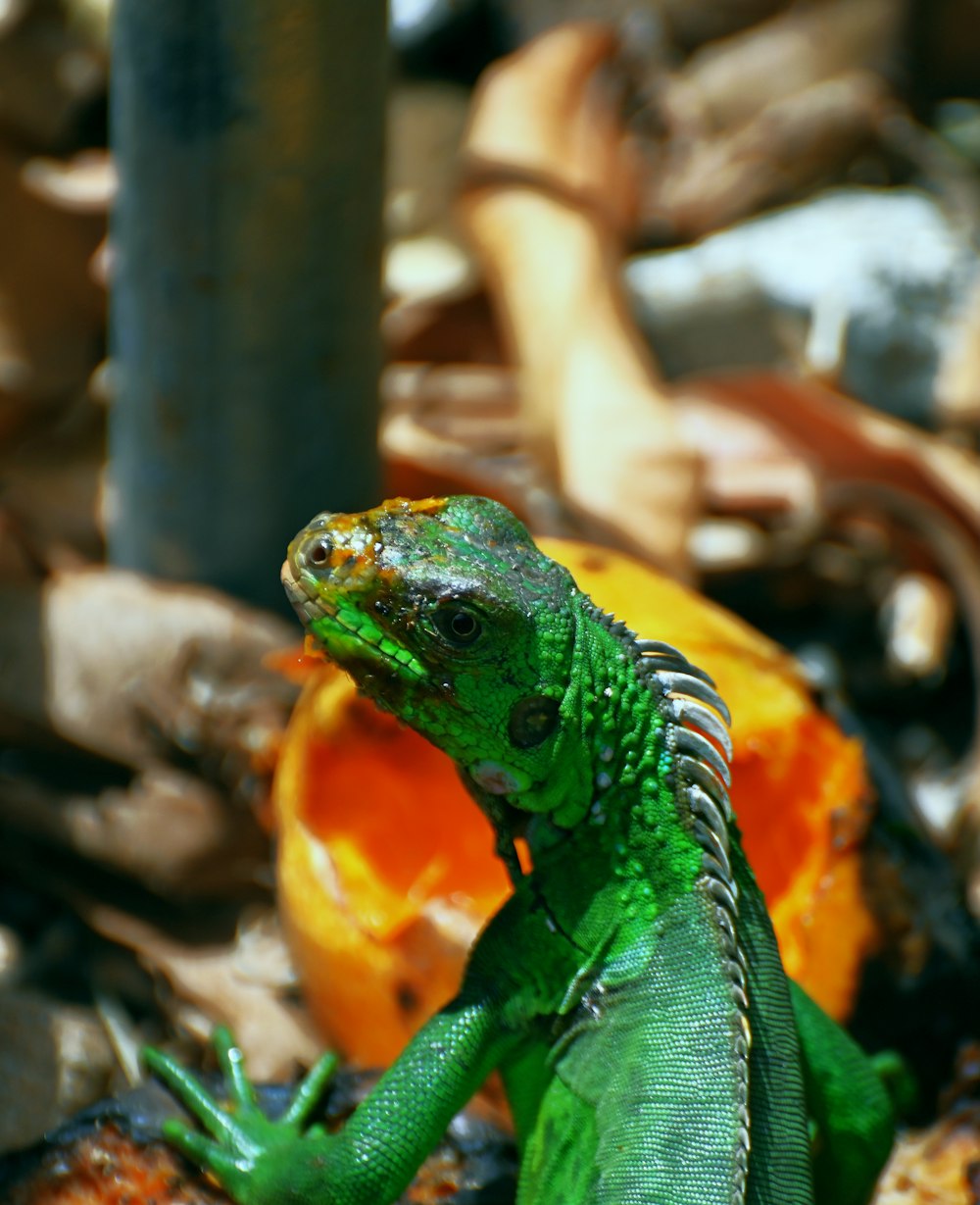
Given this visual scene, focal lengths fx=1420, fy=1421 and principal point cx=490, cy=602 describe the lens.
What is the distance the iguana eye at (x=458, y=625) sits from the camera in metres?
2.06

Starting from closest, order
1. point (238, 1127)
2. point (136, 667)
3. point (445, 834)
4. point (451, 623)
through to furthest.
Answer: point (451, 623), point (238, 1127), point (445, 834), point (136, 667)

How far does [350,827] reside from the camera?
2812 mm

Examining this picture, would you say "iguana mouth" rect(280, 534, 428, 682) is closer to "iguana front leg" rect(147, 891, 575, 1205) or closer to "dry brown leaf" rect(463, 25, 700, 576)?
"iguana front leg" rect(147, 891, 575, 1205)

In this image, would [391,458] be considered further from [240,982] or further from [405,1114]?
[405,1114]

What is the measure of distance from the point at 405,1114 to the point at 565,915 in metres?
0.38

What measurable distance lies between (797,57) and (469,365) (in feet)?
7.24

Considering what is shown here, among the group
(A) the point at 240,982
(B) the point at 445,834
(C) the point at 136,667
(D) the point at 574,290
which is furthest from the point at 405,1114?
(D) the point at 574,290

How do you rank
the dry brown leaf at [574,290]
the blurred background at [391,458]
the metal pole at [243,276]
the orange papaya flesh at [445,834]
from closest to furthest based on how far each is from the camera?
1. the orange papaya flesh at [445,834]
2. the blurred background at [391,458]
3. the metal pole at [243,276]
4. the dry brown leaf at [574,290]

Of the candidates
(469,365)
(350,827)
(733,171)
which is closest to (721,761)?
(350,827)

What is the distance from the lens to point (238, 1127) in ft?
7.64

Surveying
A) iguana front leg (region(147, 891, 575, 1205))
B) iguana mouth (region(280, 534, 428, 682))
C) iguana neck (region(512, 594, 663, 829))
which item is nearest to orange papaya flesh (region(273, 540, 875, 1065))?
iguana front leg (region(147, 891, 575, 1205))

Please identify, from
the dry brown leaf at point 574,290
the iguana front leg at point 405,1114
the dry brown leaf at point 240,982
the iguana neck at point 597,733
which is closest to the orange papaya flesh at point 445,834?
the dry brown leaf at point 240,982

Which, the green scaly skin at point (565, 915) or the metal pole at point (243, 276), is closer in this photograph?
Result: the green scaly skin at point (565, 915)

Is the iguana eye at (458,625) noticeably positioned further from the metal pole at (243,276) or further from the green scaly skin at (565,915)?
the metal pole at (243,276)
